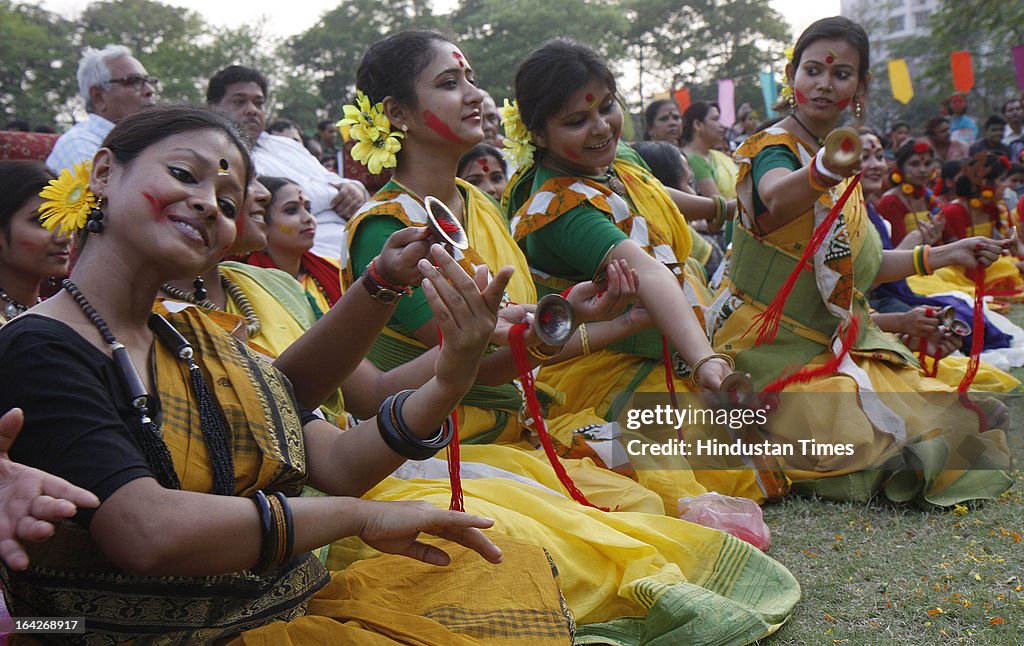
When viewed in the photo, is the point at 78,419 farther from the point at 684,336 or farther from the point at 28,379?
the point at 684,336

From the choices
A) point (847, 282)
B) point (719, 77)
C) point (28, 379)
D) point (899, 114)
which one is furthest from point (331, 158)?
point (719, 77)

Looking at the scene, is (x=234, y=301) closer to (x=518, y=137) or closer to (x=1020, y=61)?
(x=518, y=137)

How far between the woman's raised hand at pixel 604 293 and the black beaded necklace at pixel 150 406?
98 cm

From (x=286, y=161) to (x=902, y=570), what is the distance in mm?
4572

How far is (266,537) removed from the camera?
1771mm

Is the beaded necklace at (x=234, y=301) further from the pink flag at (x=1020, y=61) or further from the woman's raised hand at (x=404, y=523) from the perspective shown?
the pink flag at (x=1020, y=61)

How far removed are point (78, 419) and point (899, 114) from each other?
35.8m

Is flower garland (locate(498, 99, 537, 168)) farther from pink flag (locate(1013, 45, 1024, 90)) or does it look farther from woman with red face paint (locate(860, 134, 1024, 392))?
pink flag (locate(1013, 45, 1024, 90))

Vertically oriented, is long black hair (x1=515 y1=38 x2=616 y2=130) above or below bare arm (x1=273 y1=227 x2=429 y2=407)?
above

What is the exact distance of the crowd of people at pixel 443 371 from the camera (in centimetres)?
181

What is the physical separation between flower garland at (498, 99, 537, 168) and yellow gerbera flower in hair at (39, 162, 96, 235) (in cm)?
208

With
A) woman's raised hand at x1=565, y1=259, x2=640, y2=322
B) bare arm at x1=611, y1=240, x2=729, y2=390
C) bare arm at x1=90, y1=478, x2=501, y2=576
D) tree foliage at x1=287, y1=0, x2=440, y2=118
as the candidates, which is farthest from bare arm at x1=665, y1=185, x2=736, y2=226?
tree foliage at x1=287, y1=0, x2=440, y2=118

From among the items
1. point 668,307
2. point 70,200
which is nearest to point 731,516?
point 668,307

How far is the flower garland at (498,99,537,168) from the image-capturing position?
3891 millimetres
